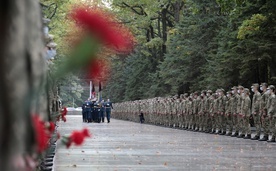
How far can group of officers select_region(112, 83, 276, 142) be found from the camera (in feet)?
97.2

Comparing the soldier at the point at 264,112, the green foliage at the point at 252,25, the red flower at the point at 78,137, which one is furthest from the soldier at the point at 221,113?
the red flower at the point at 78,137

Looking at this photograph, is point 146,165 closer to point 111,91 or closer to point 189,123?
point 189,123

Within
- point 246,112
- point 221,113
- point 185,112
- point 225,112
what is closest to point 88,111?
point 185,112

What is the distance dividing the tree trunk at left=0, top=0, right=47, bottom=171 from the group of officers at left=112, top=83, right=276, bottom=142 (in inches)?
1055

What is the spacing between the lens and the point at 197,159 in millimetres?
18125

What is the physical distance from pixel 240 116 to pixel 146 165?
57.6ft

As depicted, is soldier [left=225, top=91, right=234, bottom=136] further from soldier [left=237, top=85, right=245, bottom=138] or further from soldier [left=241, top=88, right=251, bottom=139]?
soldier [left=241, top=88, right=251, bottom=139]

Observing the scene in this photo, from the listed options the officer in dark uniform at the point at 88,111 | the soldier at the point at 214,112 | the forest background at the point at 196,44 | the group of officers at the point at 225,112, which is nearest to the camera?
the group of officers at the point at 225,112

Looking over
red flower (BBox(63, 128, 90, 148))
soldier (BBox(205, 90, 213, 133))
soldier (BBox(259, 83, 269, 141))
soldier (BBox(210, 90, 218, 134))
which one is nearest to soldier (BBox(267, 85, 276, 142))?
soldier (BBox(259, 83, 269, 141))

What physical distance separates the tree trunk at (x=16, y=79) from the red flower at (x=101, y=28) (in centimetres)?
16

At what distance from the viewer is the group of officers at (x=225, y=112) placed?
97.2 ft

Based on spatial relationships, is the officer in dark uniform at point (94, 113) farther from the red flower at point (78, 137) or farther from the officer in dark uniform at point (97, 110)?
the red flower at point (78, 137)

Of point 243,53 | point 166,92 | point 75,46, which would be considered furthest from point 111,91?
point 75,46

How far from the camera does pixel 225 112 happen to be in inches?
1423
